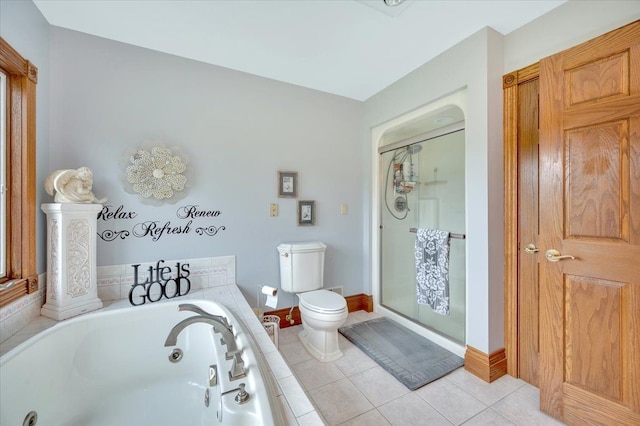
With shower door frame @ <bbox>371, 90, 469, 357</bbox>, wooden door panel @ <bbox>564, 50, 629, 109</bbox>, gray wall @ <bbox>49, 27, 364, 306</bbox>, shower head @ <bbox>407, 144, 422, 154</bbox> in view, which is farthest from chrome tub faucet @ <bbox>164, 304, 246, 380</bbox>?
shower head @ <bbox>407, 144, 422, 154</bbox>

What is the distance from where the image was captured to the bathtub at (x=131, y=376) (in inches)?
39.0

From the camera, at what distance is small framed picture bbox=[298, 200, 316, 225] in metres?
2.49

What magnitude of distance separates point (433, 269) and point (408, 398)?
98 centimetres

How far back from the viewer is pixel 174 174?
1.96 metres

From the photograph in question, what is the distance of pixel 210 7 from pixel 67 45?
3.40ft

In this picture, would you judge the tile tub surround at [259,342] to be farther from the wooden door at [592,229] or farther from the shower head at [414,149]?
the shower head at [414,149]

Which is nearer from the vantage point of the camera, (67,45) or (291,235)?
(67,45)

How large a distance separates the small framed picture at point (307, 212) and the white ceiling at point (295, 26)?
1184 mm

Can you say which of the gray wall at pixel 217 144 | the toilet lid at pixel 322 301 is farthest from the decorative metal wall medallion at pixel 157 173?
the toilet lid at pixel 322 301

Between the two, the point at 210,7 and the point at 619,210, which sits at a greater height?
the point at 210,7

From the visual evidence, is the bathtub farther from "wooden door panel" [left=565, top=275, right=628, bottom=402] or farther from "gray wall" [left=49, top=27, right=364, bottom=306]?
"wooden door panel" [left=565, top=275, right=628, bottom=402]

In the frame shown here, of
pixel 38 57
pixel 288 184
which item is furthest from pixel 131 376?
pixel 38 57

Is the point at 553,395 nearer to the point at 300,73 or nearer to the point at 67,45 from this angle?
the point at 300,73

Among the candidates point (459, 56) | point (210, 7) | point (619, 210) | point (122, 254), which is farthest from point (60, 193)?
point (619, 210)
